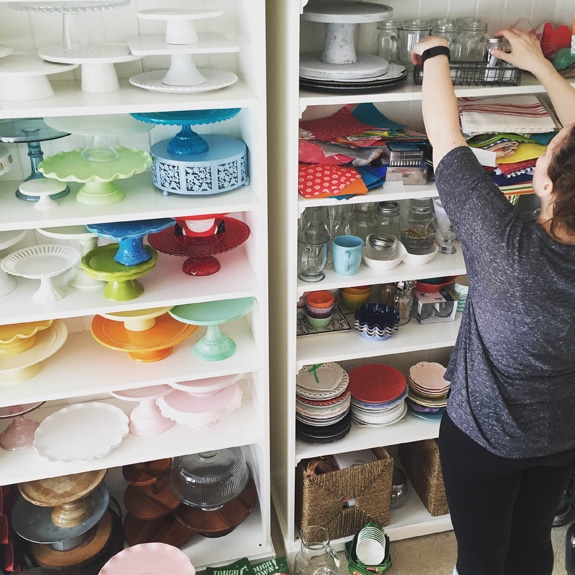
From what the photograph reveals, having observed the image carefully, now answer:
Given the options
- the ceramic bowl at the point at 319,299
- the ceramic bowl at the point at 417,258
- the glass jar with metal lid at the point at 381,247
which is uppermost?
the glass jar with metal lid at the point at 381,247

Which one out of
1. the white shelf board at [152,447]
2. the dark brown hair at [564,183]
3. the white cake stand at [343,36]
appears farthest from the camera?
the white shelf board at [152,447]

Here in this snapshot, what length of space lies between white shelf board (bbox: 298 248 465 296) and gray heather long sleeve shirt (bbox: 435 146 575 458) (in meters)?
0.32

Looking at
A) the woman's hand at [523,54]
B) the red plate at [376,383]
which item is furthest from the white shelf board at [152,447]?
the woman's hand at [523,54]

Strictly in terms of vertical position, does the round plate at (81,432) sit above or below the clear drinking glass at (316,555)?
above

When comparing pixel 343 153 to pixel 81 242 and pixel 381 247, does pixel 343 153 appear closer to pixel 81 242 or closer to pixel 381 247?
pixel 381 247

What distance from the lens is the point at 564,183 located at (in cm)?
116

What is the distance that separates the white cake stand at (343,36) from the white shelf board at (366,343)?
736 millimetres

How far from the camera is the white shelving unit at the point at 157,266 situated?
1502 millimetres

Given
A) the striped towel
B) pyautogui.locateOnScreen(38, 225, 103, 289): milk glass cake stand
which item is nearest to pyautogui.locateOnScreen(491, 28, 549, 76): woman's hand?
the striped towel

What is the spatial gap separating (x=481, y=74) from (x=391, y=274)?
0.53 metres

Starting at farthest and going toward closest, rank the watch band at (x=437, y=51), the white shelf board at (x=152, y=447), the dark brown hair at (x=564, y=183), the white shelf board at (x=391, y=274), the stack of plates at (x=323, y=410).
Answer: the stack of plates at (x=323, y=410), the white shelf board at (x=152, y=447), the white shelf board at (x=391, y=274), the watch band at (x=437, y=51), the dark brown hair at (x=564, y=183)

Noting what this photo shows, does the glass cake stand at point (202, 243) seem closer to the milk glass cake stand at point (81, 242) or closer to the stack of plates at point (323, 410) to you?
the milk glass cake stand at point (81, 242)

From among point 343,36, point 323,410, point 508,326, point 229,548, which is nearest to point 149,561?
point 229,548

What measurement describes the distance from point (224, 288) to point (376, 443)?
0.70 m
